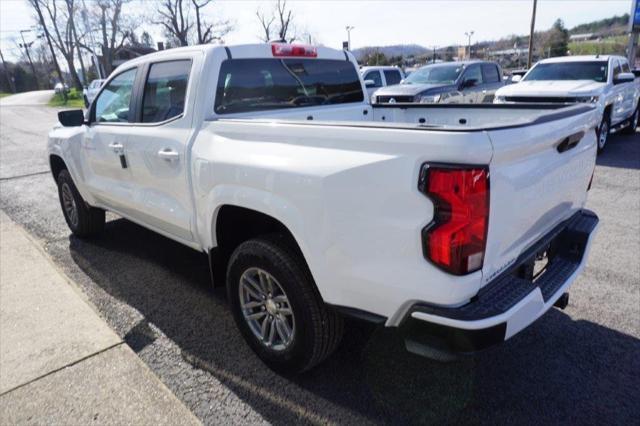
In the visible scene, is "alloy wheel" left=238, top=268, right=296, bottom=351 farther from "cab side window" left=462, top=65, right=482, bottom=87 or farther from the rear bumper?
"cab side window" left=462, top=65, right=482, bottom=87

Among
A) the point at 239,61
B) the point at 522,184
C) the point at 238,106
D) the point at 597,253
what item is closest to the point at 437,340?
the point at 522,184

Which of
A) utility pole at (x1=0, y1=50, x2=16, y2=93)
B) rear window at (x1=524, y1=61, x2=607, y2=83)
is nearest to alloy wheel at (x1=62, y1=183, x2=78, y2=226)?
rear window at (x1=524, y1=61, x2=607, y2=83)

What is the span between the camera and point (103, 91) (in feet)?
14.0

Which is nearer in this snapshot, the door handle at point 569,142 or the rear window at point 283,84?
the door handle at point 569,142

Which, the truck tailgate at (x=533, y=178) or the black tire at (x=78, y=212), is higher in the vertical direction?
the truck tailgate at (x=533, y=178)

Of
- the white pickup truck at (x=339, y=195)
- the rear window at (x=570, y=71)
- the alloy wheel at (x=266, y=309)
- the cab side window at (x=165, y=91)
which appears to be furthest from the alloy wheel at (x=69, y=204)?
the rear window at (x=570, y=71)

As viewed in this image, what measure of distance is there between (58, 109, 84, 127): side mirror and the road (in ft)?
4.51

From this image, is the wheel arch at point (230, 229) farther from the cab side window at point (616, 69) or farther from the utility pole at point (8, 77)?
the utility pole at point (8, 77)

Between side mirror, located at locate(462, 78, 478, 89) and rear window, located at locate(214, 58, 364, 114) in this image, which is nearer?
rear window, located at locate(214, 58, 364, 114)

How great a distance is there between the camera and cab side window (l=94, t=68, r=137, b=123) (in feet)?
12.6

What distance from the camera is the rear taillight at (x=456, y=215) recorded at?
1729mm

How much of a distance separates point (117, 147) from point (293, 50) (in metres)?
1.62

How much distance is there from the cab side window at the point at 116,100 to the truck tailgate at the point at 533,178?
9.90 feet

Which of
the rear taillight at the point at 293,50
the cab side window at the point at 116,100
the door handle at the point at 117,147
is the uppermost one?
the rear taillight at the point at 293,50
